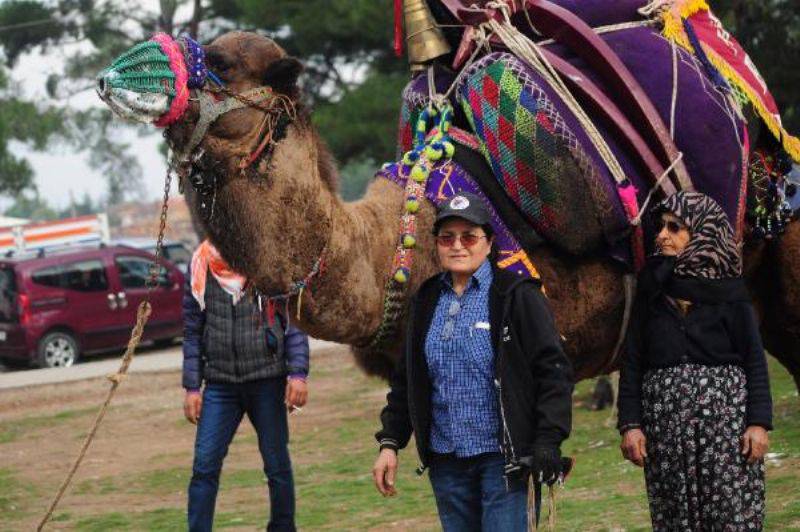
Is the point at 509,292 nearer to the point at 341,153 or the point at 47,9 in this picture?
the point at 341,153

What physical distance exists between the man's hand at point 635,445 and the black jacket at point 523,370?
2.38 ft

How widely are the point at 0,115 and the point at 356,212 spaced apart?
97.9 ft

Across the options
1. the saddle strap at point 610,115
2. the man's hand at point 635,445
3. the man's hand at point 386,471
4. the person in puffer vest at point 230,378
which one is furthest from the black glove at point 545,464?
the person in puffer vest at point 230,378

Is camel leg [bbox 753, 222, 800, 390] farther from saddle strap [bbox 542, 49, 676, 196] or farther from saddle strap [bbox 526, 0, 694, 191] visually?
saddle strap [bbox 542, 49, 676, 196]

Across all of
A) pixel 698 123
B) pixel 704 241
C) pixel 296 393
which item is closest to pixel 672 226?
pixel 704 241

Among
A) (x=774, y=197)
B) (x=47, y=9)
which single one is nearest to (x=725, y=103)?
(x=774, y=197)

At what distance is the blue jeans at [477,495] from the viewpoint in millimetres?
Answer: 4633

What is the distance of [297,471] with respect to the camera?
11.9m

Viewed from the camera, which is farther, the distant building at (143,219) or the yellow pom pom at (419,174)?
the distant building at (143,219)

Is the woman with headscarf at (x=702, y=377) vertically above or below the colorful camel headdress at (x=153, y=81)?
below

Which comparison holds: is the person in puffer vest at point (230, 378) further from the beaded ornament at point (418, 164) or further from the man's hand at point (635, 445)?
the man's hand at point (635, 445)

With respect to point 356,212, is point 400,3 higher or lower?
higher

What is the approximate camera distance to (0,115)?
109 ft

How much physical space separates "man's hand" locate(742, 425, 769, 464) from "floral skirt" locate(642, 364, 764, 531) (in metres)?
0.02
